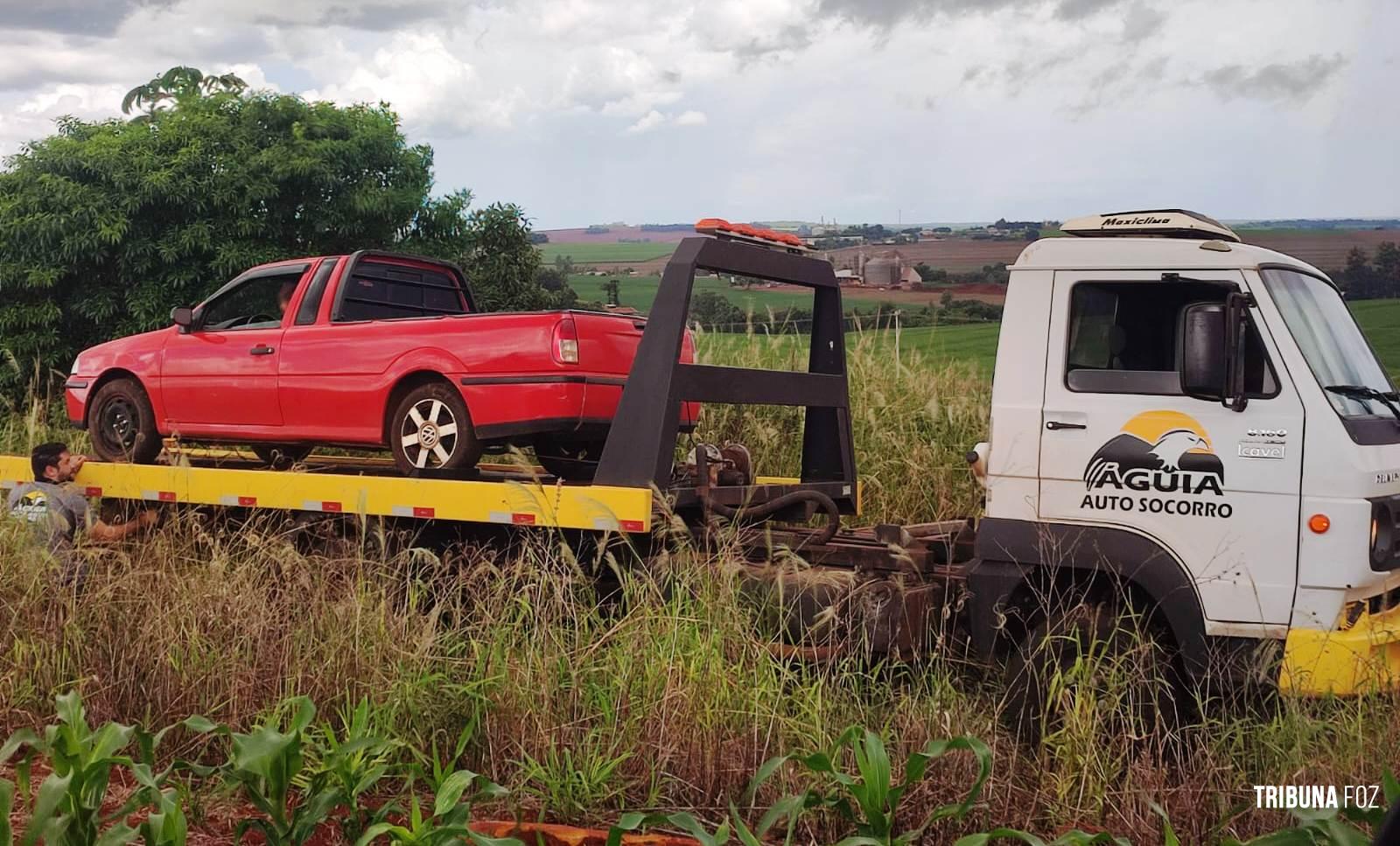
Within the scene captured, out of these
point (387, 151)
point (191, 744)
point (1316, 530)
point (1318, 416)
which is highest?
point (387, 151)

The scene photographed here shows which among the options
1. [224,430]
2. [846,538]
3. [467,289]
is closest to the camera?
[846,538]

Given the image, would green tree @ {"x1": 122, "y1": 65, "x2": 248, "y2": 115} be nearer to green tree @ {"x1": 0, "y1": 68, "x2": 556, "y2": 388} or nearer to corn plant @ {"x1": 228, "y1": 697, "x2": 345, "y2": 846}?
green tree @ {"x1": 0, "y1": 68, "x2": 556, "y2": 388}

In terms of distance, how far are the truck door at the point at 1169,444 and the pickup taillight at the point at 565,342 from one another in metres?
2.49

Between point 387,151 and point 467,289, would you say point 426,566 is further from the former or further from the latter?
point 387,151

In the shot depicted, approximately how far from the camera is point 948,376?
40.0 feet

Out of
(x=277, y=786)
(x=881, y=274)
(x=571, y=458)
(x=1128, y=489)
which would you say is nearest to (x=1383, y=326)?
(x=881, y=274)

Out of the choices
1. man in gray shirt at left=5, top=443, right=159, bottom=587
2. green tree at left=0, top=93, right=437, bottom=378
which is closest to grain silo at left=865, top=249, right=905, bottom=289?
man in gray shirt at left=5, top=443, right=159, bottom=587

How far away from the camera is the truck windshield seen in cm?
560

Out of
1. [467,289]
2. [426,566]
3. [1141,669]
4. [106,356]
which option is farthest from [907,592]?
[106,356]

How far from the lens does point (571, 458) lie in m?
8.39

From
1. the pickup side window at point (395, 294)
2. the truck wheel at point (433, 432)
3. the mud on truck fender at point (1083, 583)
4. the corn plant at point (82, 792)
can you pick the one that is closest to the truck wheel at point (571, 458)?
the truck wheel at point (433, 432)

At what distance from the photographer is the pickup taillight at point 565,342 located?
6.96m

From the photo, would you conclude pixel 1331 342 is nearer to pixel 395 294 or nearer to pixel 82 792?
pixel 82 792

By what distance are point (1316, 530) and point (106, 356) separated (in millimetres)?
7487
